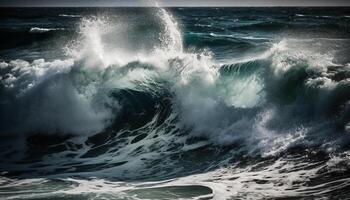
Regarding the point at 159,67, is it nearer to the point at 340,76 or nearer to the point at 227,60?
the point at 227,60

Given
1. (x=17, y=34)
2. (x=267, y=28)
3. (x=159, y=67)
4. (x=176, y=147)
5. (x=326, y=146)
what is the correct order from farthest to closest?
(x=267, y=28)
(x=17, y=34)
(x=159, y=67)
(x=176, y=147)
(x=326, y=146)

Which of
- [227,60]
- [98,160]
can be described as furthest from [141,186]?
[227,60]

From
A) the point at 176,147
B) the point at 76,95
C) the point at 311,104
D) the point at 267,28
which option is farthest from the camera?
the point at 267,28

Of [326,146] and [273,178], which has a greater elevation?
[326,146]

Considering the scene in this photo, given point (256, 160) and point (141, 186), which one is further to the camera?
point (256, 160)

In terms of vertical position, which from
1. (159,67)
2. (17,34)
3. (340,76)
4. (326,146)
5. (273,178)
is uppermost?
(17,34)

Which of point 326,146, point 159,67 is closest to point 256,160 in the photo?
point 326,146
